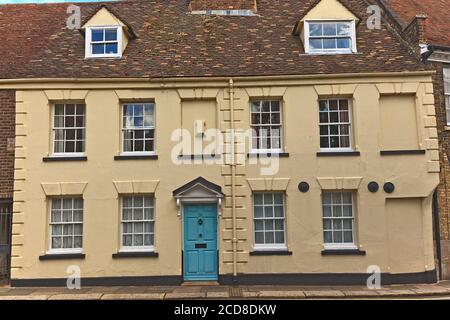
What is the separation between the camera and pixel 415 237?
12.0m

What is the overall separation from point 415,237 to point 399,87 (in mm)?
4669

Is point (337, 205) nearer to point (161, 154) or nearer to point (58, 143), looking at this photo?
point (161, 154)

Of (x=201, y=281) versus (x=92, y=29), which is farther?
(x=92, y=29)

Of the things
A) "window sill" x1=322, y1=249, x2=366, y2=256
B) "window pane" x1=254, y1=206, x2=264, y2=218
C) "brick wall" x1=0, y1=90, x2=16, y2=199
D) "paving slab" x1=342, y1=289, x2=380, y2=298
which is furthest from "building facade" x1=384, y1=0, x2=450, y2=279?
"brick wall" x1=0, y1=90, x2=16, y2=199

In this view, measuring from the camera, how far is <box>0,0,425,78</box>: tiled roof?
12672 mm

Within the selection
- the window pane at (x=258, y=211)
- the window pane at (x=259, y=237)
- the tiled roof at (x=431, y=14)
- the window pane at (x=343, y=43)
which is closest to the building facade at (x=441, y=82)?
the tiled roof at (x=431, y=14)

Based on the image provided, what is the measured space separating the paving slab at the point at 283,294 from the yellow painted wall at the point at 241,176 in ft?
4.01

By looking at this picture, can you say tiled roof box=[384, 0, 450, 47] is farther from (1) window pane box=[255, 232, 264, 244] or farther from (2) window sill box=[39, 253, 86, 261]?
(2) window sill box=[39, 253, 86, 261]

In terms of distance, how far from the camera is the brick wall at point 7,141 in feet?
41.2

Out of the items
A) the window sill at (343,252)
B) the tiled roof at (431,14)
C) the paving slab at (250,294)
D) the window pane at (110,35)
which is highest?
the tiled roof at (431,14)

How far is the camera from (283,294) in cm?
1037

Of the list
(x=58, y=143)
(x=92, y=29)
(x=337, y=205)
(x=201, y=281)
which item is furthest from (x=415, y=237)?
(x=92, y=29)

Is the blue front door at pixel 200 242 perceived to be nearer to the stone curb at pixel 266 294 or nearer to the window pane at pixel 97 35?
the stone curb at pixel 266 294

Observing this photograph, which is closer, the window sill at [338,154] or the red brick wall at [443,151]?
the window sill at [338,154]
